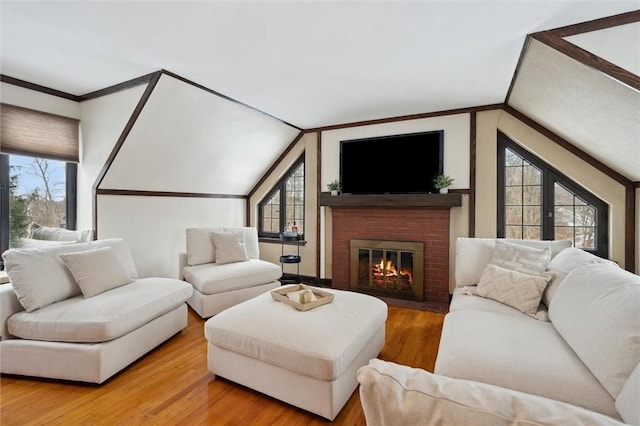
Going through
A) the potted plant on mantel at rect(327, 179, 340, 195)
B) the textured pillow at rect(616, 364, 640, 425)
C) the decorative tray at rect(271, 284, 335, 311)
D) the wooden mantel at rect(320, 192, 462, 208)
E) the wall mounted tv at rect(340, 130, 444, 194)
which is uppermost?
the wall mounted tv at rect(340, 130, 444, 194)

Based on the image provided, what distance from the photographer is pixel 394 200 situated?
4.06 m

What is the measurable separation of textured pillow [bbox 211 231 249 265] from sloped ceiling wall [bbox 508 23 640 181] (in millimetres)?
3525

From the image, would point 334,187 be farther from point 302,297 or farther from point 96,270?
point 96,270

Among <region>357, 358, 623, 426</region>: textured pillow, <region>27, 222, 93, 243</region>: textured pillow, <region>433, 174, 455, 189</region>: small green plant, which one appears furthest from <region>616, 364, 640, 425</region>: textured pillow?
<region>27, 222, 93, 243</region>: textured pillow

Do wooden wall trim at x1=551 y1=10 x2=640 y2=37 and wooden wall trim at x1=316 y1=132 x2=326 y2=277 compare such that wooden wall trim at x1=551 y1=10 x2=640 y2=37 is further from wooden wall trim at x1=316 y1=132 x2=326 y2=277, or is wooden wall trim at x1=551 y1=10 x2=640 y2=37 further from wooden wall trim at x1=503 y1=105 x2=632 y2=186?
wooden wall trim at x1=316 y1=132 x2=326 y2=277

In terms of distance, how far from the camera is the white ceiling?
6.28 feet

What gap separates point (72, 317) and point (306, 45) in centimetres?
251

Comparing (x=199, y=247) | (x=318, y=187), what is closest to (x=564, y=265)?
(x=318, y=187)

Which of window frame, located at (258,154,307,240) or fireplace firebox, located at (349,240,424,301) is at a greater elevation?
window frame, located at (258,154,307,240)

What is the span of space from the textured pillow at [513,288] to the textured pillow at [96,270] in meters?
2.97

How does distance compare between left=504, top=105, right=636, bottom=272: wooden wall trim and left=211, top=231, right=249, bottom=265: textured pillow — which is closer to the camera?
left=504, top=105, right=636, bottom=272: wooden wall trim

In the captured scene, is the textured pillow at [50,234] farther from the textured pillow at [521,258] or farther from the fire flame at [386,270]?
the textured pillow at [521,258]

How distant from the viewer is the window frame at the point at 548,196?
3.30 metres

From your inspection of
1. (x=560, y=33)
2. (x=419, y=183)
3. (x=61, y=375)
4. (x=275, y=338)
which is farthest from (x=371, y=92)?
(x=61, y=375)
